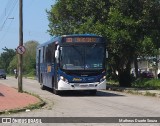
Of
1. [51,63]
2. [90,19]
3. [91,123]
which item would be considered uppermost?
[90,19]

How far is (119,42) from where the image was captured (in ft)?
112

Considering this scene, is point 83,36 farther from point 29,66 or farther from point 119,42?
point 29,66

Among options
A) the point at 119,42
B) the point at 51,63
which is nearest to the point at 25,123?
the point at 51,63

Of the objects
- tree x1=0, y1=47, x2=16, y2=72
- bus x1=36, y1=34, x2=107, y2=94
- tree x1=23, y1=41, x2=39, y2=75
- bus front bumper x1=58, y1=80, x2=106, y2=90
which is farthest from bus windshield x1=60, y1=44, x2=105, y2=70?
tree x1=0, y1=47, x2=16, y2=72

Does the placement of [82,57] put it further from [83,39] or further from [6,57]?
[6,57]

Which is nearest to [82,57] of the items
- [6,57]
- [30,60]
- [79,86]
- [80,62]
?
[80,62]

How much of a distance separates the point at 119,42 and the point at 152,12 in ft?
11.8

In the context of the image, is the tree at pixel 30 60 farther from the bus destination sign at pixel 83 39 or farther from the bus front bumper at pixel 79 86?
the bus front bumper at pixel 79 86

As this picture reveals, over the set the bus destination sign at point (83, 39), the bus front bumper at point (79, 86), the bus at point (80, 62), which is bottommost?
the bus front bumper at point (79, 86)

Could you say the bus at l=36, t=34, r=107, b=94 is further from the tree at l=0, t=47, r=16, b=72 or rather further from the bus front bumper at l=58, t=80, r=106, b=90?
the tree at l=0, t=47, r=16, b=72

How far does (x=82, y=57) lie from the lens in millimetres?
26516

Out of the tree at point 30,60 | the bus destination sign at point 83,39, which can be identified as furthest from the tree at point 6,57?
the bus destination sign at point 83,39

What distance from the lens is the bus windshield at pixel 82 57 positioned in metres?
26.5

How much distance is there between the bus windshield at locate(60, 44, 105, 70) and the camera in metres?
26.5
